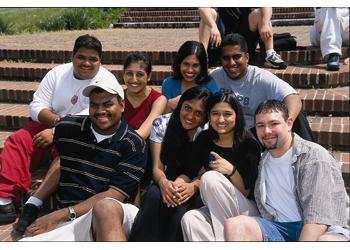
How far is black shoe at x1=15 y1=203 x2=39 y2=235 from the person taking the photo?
117 inches

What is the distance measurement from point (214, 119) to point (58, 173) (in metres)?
1.24

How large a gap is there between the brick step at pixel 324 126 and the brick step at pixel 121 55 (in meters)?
1.13

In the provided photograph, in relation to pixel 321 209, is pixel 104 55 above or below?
above

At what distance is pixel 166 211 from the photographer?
2703mm

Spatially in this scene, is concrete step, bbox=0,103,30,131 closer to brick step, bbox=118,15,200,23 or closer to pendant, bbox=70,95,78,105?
pendant, bbox=70,95,78,105

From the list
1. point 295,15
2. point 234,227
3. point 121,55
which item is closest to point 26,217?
point 234,227

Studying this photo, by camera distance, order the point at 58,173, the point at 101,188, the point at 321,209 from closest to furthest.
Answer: the point at 321,209 < the point at 101,188 < the point at 58,173

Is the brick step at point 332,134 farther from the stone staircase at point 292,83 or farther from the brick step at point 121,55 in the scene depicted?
the brick step at point 121,55

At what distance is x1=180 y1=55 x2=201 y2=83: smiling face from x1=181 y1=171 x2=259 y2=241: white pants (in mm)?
1021

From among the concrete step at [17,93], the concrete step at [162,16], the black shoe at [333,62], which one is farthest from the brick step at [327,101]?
the concrete step at [162,16]

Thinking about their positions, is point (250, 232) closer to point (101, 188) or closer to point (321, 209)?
point (321, 209)

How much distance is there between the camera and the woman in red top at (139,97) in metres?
3.30

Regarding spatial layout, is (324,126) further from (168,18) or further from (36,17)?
(36,17)
